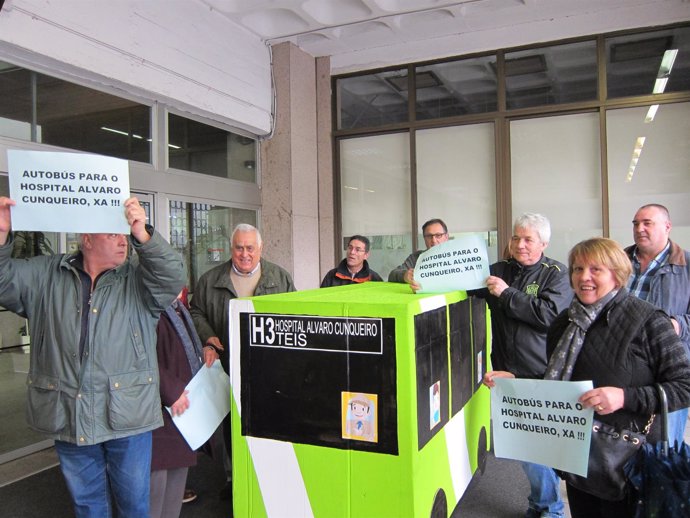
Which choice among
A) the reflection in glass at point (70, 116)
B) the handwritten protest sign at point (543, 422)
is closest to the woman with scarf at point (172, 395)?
the handwritten protest sign at point (543, 422)

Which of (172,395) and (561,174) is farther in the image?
(561,174)

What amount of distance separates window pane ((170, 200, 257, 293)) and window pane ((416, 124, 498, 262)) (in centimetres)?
243

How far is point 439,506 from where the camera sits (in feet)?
5.70

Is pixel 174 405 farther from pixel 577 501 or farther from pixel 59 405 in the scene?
pixel 577 501

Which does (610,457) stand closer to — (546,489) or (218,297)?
(546,489)

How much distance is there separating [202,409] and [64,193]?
3.45 ft

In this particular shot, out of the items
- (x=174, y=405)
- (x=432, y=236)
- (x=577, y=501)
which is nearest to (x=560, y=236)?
(x=432, y=236)

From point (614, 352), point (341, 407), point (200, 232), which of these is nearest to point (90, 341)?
point (341, 407)

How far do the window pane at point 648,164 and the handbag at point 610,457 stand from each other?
479 cm

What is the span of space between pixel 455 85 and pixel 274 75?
2283 millimetres

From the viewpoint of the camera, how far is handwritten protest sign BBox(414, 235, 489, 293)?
6.77 feet

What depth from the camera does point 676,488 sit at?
1.52 meters

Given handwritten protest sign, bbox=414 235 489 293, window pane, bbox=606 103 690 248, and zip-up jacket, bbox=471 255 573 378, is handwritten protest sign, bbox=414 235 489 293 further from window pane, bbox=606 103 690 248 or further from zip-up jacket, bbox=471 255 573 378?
window pane, bbox=606 103 690 248

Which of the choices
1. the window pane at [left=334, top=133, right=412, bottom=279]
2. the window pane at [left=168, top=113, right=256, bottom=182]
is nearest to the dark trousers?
the window pane at [left=168, top=113, right=256, bottom=182]
